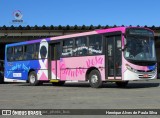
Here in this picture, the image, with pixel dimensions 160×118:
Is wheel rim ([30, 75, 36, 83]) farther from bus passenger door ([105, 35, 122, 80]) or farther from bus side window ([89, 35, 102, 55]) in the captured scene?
bus passenger door ([105, 35, 122, 80])

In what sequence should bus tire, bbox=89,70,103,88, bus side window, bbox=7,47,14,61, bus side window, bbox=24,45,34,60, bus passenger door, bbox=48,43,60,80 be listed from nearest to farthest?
bus tire, bbox=89,70,103,88 < bus passenger door, bbox=48,43,60,80 < bus side window, bbox=24,45,34,60 < bus side window, bbox=7,47,14,61

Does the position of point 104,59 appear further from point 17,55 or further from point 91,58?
point 17,55

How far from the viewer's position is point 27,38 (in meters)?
42.5

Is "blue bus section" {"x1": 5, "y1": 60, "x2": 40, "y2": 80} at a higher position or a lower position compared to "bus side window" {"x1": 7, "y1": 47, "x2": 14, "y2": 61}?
lower

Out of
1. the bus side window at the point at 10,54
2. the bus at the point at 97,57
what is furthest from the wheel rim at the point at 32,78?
the bus side window at the point at 10,54

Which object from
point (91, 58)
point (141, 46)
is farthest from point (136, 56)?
point (91, 58)

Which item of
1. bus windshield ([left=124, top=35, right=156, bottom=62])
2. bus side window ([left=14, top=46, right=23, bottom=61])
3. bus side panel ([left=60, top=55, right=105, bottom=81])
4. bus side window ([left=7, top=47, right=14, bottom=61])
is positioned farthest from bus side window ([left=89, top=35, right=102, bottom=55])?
bus side window ([left=7, top=47, right=14, bottom=61])

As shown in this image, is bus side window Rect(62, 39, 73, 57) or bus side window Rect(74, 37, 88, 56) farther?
bus side window Rect(62, 39, 73, 57)

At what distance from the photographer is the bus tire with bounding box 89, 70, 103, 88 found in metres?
21.1

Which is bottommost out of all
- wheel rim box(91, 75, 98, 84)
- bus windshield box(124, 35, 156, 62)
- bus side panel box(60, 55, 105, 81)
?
wheel rim box(91, 75, 98, 84)

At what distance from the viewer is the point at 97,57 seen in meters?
21.2

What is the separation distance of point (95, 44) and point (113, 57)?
1.35 m

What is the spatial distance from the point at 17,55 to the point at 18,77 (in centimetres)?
156

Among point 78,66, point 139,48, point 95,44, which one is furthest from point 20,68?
point 139,48
